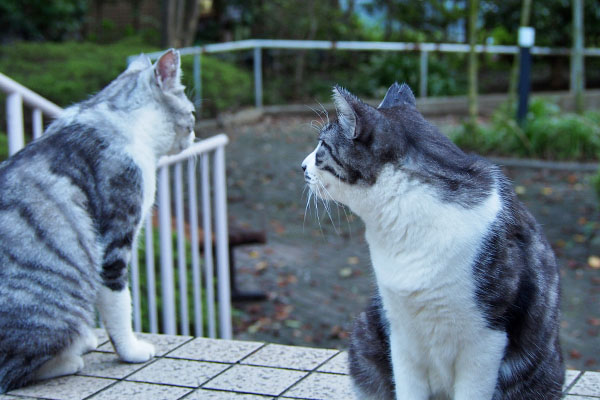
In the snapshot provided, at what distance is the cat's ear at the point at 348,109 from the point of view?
2.08 meters

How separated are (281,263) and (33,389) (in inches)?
152

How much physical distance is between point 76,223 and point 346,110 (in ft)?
3.75

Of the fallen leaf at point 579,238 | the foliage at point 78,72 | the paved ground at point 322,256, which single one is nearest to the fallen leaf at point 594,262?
the paved ground at point 322,256

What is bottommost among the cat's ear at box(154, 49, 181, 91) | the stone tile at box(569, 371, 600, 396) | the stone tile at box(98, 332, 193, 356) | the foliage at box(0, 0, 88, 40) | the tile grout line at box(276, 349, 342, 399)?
the stone tile at box(569, 371, 600, 396)

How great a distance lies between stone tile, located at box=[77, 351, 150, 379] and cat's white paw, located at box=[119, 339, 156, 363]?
0.02 m

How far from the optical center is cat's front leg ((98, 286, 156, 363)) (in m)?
2.79

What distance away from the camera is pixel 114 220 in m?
2.73

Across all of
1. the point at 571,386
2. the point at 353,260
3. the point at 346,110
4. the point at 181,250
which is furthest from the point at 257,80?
the point at 346,110

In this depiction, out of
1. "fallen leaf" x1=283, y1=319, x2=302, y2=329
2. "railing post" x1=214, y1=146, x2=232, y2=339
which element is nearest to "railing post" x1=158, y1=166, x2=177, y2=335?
"railing post" x1=214, y1=146, x2=232, y2=339

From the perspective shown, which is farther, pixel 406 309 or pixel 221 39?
pixel 221 39

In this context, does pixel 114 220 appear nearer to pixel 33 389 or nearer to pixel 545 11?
pixel 33 389

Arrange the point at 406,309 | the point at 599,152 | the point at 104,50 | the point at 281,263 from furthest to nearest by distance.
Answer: the point at 104,50 → the point at 599,152 → the point at 281,263 → the point at 406,309

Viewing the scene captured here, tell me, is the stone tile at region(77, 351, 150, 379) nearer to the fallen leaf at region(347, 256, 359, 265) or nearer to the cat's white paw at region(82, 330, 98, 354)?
the cat's white paw at region(82, 330, 98, 354)

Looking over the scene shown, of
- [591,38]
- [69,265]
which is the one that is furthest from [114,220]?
[591,38]
